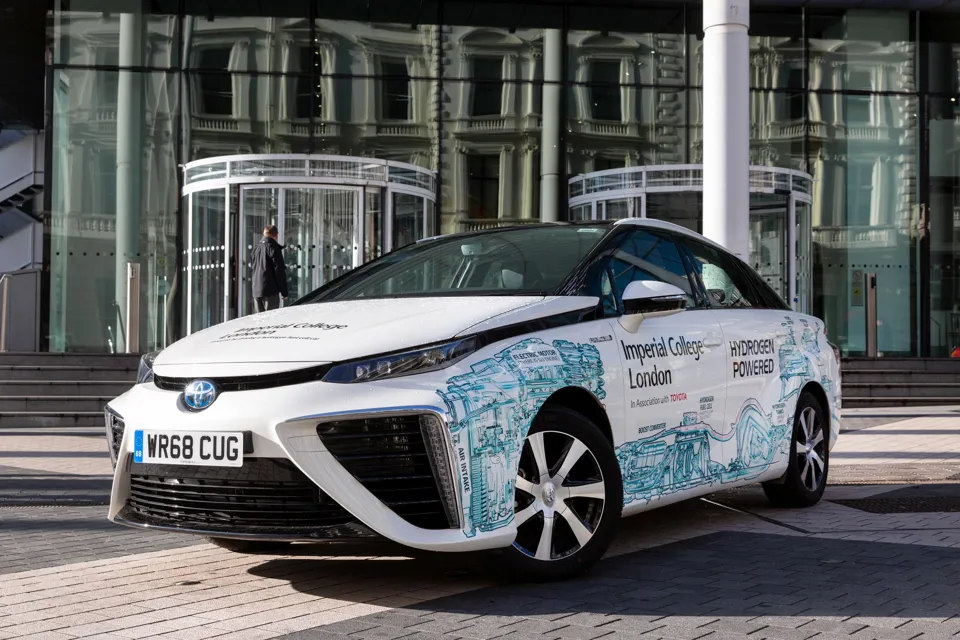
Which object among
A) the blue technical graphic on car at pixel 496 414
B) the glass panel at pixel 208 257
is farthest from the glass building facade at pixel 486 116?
the blue technical graphic on car at pixel 496 414

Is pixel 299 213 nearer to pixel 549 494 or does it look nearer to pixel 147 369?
pixel 147 369

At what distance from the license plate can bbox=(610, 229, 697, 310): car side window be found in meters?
1.91

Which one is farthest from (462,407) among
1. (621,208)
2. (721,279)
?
(621,208)

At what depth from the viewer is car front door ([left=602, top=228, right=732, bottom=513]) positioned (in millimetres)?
5242

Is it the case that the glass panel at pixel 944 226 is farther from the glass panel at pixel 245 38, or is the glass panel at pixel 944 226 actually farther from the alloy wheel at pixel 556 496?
the alloy wheel at pixel 556 496

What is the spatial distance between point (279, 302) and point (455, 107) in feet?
27.9

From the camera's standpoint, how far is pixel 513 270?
17.9 ft

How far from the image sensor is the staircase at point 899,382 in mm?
16781

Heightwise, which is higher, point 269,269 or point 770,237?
point 770,237

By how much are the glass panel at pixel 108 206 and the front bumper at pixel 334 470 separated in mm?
17928

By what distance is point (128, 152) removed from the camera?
22.6m

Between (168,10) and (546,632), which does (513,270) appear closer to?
(546,632)

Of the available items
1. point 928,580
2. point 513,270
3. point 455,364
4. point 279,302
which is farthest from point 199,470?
point 279,302

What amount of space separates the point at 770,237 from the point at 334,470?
1641 centimetres
